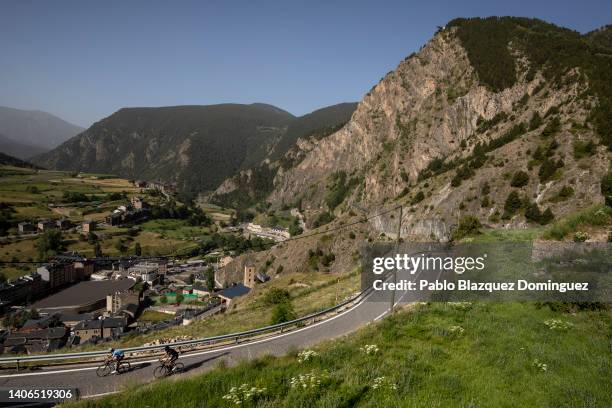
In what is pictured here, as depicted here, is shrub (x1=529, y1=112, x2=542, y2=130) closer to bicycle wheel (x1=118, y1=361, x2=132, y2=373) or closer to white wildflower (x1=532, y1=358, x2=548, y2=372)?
white wildflower (x1=532, y1=358, x2=548, y2=372)

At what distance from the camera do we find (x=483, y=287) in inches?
639

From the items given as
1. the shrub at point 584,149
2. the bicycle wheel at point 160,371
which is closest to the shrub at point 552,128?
the shrub at point 584,149

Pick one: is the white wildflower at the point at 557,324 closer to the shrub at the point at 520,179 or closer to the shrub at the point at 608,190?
the shrub at the point at 608,190

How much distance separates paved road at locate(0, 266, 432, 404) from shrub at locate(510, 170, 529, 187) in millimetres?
35017

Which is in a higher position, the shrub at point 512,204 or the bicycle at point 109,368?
the shrub at point 512,204

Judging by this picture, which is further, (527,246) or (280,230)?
(280,230)

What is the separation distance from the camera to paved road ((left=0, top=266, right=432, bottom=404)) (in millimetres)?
10594

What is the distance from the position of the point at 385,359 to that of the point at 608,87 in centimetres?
6650

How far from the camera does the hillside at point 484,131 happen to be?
4566 cm

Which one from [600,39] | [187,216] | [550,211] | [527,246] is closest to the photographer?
[527,246]

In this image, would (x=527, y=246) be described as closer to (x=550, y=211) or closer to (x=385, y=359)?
(x=385, y=359)

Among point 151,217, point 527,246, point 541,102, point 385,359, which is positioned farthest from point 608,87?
point 151,217

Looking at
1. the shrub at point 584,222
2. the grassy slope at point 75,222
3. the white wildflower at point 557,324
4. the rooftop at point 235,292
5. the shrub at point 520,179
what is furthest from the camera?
the grassy slope at point 75,222

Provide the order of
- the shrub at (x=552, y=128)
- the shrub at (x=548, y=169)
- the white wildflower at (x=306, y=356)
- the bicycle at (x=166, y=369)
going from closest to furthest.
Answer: the white wildflower at (x=306, y=356) → the bicycle at (x=166, y=369) → the shrub at (x=548, y=169) → the shrub at (x=552, y=128)
